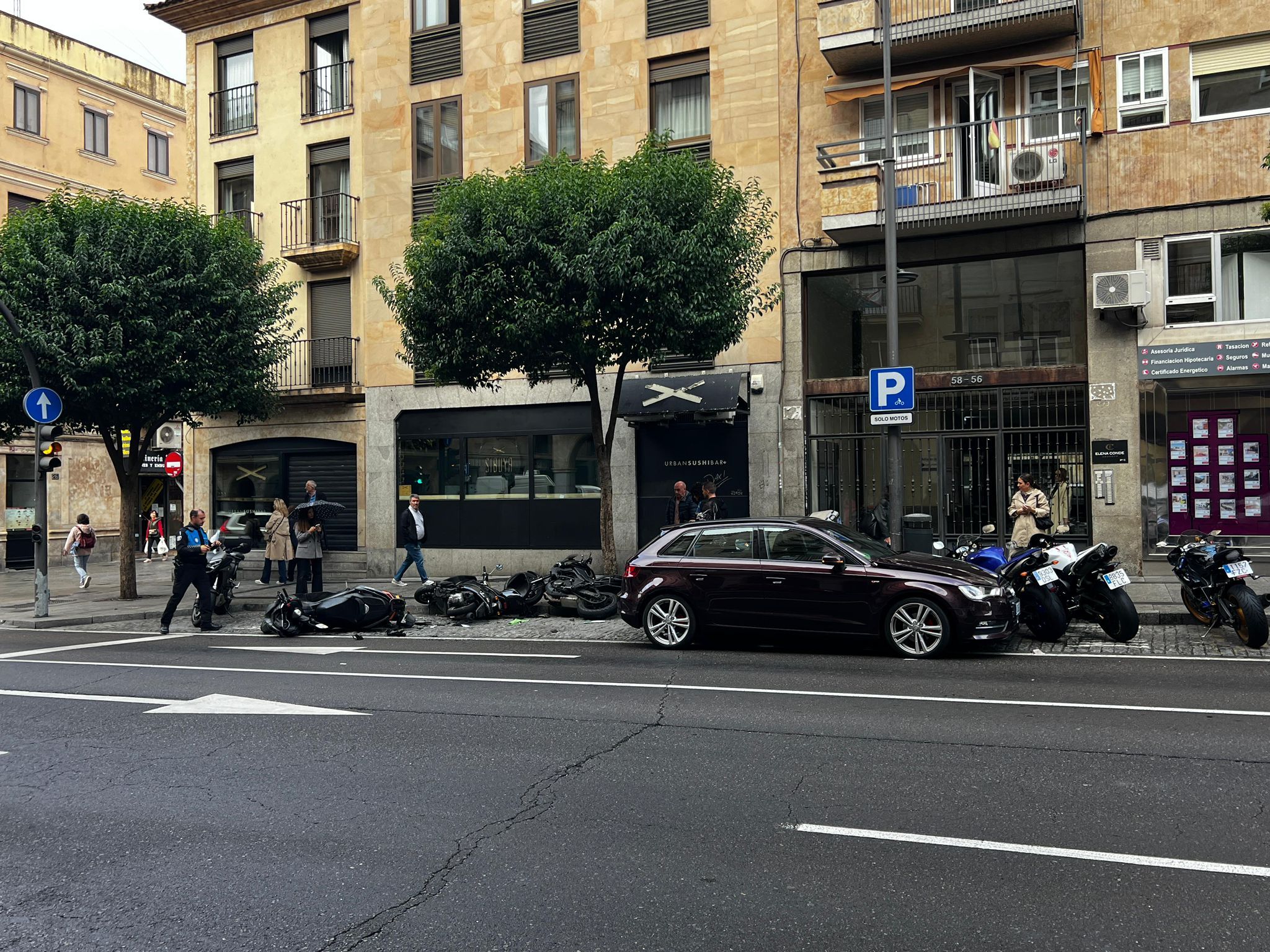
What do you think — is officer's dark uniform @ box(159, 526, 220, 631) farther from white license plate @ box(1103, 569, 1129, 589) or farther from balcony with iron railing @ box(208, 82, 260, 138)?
balcony with iron railing @ box(208, 82, 260, 138)

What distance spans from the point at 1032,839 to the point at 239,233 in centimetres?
1737

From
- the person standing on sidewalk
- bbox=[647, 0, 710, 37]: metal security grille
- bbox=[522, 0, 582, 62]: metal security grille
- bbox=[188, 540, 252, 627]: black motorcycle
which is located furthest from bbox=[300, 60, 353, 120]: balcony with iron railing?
bbox=[188, 540, 252, 627]: black motorcycle

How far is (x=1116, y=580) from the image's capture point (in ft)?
35.3

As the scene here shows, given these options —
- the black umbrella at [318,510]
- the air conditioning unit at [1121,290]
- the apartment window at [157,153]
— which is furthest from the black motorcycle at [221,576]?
the apartment window at [157,153]

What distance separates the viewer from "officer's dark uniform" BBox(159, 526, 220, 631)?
13903mm

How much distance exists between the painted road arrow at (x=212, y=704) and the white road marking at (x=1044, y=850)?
418 cm

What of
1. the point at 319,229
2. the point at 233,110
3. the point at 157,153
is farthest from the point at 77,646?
the point at 157,153

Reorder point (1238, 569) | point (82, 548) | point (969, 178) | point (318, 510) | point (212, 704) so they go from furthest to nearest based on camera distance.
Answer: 1. point (82, 548)
2. point (318, 510)
3. point (969, 178)
4. point (1238, 569)
5. point (212, 704)

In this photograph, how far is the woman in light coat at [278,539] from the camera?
19.9 meters

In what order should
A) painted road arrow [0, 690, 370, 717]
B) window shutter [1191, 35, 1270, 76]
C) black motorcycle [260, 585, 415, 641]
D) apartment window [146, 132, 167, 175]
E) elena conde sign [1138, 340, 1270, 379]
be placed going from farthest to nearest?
1. apartment window [146, 132, 167, 175]
2. window shutter [1191, 35, 1270, 76]
3. elena conde sign [1138, 340, 1270, 379]
4. black motorcycle [260, 585, 415, 641]
5. painted road arrow [0, 690, 370, 717]

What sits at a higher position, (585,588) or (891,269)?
(891,269)

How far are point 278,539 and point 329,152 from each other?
29.1 feet

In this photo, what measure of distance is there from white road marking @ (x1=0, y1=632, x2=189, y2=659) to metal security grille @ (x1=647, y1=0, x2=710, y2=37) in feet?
43.8

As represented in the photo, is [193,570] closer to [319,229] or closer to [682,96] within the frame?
[319,229]
